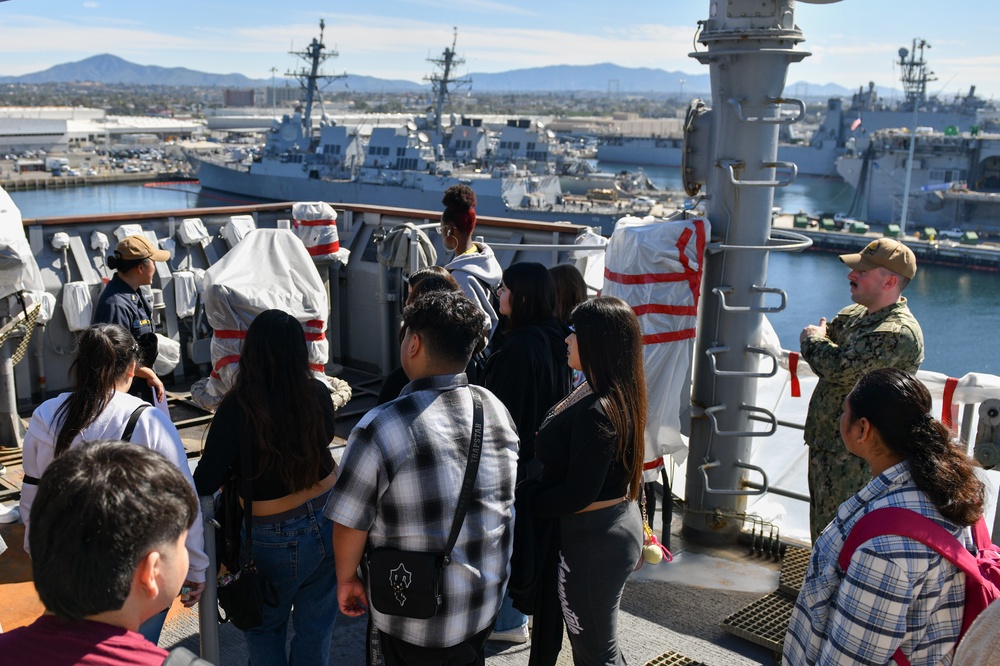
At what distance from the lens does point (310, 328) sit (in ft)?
17.1

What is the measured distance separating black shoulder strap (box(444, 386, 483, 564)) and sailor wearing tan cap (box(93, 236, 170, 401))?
1.98m

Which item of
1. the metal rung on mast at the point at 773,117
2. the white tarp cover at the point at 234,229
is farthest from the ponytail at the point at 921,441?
the white tarp cover at the point at 234,229

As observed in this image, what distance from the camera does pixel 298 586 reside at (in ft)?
8.52

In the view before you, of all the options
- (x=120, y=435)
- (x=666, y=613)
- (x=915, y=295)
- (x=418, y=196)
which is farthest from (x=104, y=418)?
(x=915, y=295)

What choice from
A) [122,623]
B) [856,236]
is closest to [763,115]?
[122,623]

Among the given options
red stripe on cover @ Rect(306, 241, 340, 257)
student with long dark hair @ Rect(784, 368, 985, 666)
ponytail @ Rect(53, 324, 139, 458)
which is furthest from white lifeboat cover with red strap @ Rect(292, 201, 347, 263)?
student with long dark hair @ Rect(784, 368, 985, 666)

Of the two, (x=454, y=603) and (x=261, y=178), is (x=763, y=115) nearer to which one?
A: (x=454, y=603)

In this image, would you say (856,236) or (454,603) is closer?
(454,603)

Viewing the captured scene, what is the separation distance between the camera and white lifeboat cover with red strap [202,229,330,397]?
16.0 ft

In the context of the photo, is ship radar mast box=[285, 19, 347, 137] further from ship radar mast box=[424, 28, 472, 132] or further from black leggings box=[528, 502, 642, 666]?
black leggings box=[528, 502, 642, 666]

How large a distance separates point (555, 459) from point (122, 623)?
1.36 metres

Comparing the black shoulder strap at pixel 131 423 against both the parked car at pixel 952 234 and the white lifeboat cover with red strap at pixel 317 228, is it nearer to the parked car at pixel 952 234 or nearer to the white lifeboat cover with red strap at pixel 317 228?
the white lifeboat cover with red strap at pixel 317 228

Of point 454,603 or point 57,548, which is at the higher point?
point 57,548

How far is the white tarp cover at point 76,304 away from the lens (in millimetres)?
6082
